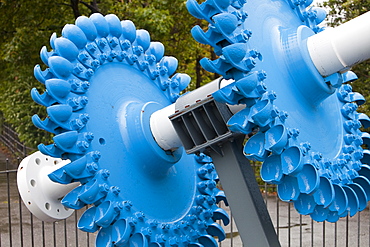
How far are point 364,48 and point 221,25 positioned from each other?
2.14 ft

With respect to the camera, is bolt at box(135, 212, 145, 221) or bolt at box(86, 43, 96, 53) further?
bolt at box(86, 43, 96, 53)

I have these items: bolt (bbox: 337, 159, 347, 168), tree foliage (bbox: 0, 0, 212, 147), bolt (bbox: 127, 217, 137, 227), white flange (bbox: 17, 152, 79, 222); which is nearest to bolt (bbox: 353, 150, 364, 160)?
bolt (bbox: 337, 159, 347, 168)

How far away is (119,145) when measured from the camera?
3.02 meters

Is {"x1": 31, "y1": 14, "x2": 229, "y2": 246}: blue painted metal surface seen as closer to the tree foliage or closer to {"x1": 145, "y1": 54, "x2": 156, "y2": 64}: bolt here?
{"x1": 145, "y1": 54, "x2": 156, "y2": 64}: bolt

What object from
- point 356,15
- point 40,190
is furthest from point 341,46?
point 356,15

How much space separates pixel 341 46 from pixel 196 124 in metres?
0.84

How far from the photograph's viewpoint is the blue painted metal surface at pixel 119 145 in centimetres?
279

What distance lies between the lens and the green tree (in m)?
9.90

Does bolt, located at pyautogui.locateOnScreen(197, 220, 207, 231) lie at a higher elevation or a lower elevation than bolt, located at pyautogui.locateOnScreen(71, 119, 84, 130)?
lower

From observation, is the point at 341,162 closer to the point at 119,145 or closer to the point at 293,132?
the point at 293,132

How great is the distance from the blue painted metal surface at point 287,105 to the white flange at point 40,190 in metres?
1.60

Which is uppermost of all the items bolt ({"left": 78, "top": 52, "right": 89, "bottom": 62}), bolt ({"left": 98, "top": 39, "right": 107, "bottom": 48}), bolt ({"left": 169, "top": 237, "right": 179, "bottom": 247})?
bolt ({"left": 98, "top": 39, "right": 107, "bottom": 48})

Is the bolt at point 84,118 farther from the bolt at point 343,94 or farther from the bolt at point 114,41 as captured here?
the bolt at point 343,94

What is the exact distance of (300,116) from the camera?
2441 mm
